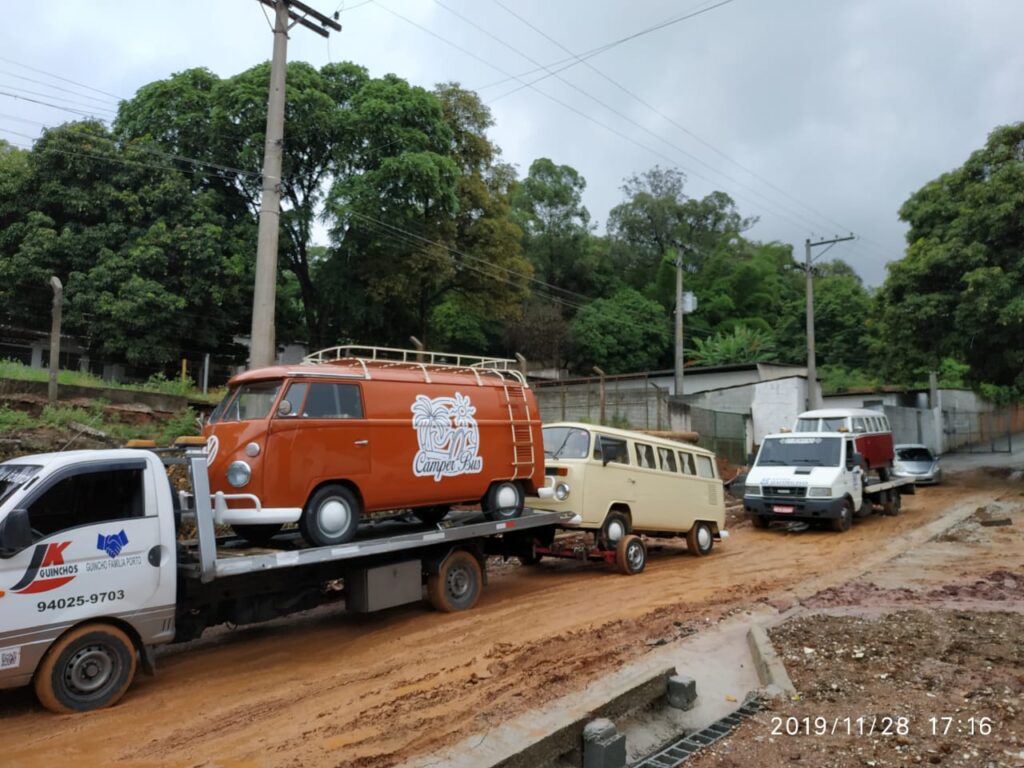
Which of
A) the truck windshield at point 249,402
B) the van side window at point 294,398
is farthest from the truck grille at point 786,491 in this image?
the truck windshield at point 249,402

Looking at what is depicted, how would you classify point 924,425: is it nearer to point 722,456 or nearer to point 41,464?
point 722,456

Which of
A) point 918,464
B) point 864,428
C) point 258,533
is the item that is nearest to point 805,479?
point 864,428

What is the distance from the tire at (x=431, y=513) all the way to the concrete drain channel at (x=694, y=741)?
458 centimetres

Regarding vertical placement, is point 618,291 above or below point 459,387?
above

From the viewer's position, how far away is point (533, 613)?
8852 millimetres

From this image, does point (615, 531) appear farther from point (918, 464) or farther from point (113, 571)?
point (918, 464)

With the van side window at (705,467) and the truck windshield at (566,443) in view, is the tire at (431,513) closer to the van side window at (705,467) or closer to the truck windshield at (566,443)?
the truck windshield at (566,443)

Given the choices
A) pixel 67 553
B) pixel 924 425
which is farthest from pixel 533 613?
pixel 924 425

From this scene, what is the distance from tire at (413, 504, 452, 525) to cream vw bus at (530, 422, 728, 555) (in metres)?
1.93

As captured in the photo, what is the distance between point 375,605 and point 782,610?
15.9 feet

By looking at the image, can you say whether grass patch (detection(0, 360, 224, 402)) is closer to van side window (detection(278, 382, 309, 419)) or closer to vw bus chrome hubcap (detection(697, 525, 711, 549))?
van side window (detection(278, 382, 309, 419))

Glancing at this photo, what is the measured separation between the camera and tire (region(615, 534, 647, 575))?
1134 centimetres

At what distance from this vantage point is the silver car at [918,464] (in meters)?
27.5

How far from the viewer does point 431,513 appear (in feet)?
30.2
